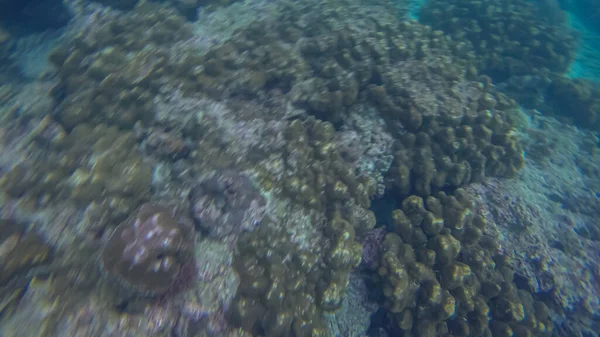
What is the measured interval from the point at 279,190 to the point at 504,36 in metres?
8.87

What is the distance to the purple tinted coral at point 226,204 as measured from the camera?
4426 millimetres

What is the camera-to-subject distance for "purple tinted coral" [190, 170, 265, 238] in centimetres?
443

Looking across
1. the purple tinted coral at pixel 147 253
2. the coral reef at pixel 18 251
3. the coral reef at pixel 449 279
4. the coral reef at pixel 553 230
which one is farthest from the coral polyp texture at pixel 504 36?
the coral reef at pixel 18 251

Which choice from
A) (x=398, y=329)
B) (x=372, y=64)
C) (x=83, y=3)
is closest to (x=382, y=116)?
(x=372, y=64)

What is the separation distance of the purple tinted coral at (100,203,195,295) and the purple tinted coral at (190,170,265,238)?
1.75 ft

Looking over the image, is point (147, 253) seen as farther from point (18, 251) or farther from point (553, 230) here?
point (553, 230)

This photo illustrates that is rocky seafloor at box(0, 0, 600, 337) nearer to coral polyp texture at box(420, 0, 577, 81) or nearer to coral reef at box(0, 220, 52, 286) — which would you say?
coral reef at box(0, 220, 52, 286)

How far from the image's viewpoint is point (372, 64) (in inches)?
252

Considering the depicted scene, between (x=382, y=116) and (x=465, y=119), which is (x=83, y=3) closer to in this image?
(x=382, y=116)

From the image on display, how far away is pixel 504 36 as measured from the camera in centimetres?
933

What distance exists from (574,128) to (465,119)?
14.4ft

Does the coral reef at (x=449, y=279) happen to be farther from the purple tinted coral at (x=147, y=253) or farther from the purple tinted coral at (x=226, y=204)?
the purple tinted coral at (x=147, y=253)

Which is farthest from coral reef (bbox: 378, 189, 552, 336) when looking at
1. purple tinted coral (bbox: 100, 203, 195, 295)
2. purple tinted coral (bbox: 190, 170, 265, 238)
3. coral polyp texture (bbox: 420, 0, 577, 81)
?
coral polyp texture (bbox: 420, 0, 577, 81)

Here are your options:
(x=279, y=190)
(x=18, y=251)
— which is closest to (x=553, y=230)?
(x=279, y=190)
